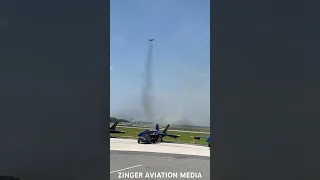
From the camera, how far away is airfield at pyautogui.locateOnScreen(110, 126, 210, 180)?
15.1 feet

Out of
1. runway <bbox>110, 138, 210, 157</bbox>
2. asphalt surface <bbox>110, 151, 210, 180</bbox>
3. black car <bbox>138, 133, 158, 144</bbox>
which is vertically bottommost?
asphalt surface <bbox>110, 151, 210, 180</bbox>

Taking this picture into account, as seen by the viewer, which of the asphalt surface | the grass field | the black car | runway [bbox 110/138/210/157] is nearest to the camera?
the asphalt surface

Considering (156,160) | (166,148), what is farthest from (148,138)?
(166,148)

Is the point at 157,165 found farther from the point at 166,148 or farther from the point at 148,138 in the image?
the point at 166,148

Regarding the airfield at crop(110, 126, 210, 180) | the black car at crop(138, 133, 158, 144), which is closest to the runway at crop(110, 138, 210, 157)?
the airfield at crop(110, 126, 210, 180)

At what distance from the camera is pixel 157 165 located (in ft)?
17.6

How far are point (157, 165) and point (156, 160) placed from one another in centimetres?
51

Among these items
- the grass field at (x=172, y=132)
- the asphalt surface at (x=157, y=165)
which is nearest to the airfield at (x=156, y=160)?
the asphalt surface at (x=157, y=165)

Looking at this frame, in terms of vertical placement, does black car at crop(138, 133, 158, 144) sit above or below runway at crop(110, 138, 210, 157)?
above

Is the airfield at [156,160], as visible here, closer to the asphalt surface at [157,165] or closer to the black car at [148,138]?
the asphalt surface at [157,165]

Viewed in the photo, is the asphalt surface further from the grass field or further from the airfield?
the grass field
